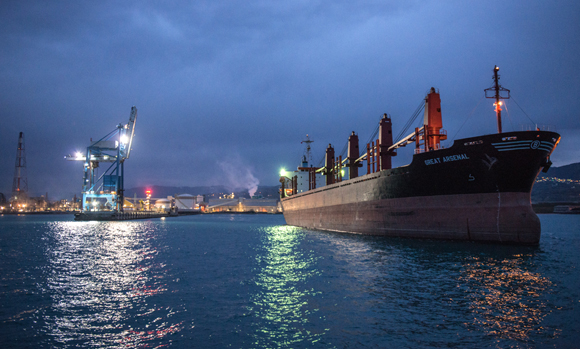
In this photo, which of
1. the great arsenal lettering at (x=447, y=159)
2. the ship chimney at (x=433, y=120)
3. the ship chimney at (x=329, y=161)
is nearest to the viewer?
the great arsenal lettering at (x=447, y=159)

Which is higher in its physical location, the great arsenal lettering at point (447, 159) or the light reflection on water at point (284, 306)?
the great arsenal lettering at point (447, 159)

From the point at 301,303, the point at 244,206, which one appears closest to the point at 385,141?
the point at 301,303

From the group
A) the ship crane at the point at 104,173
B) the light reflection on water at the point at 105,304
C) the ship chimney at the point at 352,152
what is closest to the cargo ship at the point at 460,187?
the ship chimney at the point at 352,152

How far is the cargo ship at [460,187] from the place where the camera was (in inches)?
687

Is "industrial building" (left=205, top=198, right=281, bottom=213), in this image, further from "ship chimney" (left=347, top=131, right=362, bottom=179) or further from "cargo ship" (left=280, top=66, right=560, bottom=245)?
"cargo ship" (left=280, top=66, right=560, bottom=245)

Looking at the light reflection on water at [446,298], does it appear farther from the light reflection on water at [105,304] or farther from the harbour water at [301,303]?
the light reflection on water at [105,304]

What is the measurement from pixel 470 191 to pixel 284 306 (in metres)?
14.7

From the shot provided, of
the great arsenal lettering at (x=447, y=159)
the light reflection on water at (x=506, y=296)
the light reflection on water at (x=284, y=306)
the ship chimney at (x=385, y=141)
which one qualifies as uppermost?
the ship chimney at (x=385, y=141)

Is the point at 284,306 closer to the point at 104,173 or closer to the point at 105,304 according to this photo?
the point at 105,304

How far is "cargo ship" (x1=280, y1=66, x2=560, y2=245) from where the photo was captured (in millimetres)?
17453

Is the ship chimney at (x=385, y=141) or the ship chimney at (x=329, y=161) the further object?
the ship chimney at (x=329, y=161)

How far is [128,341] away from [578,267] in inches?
649

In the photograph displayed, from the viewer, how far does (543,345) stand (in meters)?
5.91

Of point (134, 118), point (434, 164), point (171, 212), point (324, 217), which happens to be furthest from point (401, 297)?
point (171, 212)
